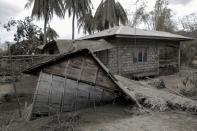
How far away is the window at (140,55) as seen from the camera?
14.9m

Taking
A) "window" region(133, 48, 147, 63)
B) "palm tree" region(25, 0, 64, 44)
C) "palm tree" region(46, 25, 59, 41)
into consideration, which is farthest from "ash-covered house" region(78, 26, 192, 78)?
"palm tree" region(46, 25, 59, 41)

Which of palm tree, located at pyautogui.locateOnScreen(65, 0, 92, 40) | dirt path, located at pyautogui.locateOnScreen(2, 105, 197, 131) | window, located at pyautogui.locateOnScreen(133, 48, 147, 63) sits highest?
palm tree, located at pyautogui.locateOnScreen(65, 0, 92, 40)

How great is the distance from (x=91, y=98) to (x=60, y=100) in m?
1.03

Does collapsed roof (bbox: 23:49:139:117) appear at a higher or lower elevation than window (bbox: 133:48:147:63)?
lower

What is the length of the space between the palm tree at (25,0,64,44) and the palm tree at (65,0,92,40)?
4.43ft

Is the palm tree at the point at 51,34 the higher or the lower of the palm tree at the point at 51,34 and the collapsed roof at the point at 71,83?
the higher

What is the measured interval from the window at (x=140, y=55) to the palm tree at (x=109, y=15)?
10.7m

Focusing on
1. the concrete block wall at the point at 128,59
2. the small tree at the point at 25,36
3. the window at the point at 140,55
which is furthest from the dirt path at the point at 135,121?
the small tree at the point at 25,36

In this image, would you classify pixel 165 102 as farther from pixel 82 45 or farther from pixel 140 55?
pixel 140 55

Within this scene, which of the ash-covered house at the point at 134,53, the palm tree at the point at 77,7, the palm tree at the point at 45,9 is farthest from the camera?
the palm tree at the point at 77,7

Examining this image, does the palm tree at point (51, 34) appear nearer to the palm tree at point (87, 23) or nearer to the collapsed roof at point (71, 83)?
the palm tree at point (87, 23)

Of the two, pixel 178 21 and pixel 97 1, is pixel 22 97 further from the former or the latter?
pixel 178 21

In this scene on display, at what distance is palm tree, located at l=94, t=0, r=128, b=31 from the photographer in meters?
25.2

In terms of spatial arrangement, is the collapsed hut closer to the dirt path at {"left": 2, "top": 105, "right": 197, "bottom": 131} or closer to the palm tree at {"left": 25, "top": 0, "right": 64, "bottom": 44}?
the dirt path at {"left": 2, "top": 105, "right": 197, "bottom": 131}
